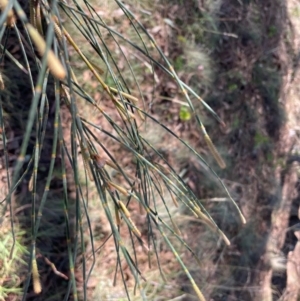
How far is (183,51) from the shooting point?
3.11 m

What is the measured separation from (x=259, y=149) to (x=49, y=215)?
5.93 ft

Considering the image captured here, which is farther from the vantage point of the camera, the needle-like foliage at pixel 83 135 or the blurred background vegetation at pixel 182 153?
the blurred background vegetation at pixel 182 153

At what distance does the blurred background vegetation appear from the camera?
238 cm

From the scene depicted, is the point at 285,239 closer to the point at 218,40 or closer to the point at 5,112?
the point at 218,40

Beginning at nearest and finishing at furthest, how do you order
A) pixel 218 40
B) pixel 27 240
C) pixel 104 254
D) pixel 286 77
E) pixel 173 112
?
pixel 27 240, pixel 104 254, pixel 173 112, pixel 218 40, pixel 286 77

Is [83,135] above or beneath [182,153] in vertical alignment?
above

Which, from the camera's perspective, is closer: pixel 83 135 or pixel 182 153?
pixel 83 135

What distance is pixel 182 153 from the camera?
302 centimetres

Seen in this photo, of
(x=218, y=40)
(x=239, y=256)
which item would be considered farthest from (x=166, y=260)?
(x=218, y=40)

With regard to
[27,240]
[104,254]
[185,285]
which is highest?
[27,240]

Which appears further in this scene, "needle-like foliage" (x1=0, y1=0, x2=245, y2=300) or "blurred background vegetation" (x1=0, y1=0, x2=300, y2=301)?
"blurred background vegetation" (x1=0, y1=0, x2=300, y2=301)

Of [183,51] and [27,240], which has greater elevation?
[183,51]

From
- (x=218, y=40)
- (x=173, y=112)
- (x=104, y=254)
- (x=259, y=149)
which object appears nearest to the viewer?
(x=104, y=254)

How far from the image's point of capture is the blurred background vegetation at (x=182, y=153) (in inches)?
93.6
